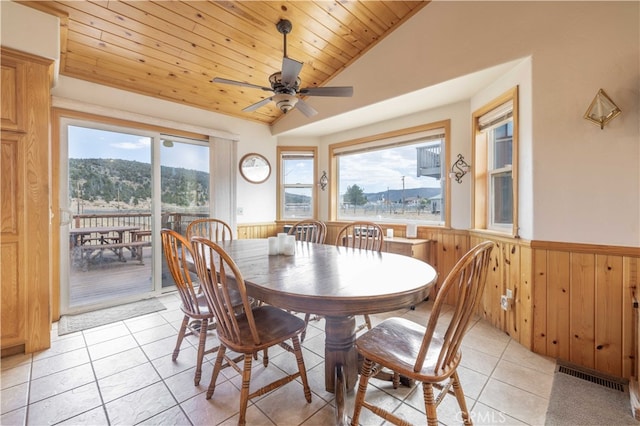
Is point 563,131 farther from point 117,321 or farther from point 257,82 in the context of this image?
point 117,321

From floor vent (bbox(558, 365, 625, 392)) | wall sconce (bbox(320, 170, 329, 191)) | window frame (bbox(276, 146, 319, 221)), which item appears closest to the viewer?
floor vent (bbox(558, 365, 625, 392))

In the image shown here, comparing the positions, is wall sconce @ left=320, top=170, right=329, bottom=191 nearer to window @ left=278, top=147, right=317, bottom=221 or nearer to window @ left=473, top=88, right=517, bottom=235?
window @ left=278, top=147, right=317, bottom=221

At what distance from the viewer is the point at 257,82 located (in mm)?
3346

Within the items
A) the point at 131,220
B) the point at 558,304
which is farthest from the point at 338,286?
the point at 131,220

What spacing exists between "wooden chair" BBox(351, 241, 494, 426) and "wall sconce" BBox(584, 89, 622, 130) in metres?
1.50

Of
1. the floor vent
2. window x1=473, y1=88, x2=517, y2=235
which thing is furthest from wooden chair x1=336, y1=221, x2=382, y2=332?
the floor vent

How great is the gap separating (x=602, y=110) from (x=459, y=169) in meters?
1.34

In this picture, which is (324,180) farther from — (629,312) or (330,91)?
(629,312)

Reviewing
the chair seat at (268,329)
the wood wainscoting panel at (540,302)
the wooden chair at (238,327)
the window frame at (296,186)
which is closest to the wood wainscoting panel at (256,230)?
the window frame at (296,186)

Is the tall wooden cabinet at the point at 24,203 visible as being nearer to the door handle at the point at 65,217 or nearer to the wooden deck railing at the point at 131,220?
the door handle at the point at 65,217

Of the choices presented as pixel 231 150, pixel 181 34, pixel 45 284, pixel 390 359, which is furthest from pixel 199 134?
pixel 390 359

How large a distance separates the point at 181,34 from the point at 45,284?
2.46m

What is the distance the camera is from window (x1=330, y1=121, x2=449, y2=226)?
339cm

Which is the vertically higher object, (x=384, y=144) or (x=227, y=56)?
(x=227, y=56)
